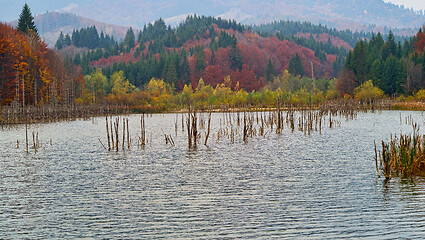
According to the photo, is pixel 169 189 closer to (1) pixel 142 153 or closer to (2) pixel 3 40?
(1) pixel 142 153

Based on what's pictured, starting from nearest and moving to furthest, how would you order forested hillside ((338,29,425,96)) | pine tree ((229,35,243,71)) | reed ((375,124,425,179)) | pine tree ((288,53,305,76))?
1. reed ((375,124,425,179))
2. forested hillside ((338,29,425,96))
3. pine tree ((288,53,305,76))
4. pine tree ((229,35,243,71))

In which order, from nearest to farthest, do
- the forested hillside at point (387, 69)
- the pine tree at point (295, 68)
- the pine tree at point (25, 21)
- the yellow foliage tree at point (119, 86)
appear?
the pine tree at point (25, 21) → the forested hillside at point (387, 69) → the yellow foliage tree at point (119, 86) → the pine tree at point (295, 68)

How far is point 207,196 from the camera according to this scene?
1354 cm

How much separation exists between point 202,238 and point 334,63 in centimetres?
19993

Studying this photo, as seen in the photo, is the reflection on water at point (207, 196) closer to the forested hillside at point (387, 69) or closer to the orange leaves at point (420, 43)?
the forested hillside at point (387, 69)

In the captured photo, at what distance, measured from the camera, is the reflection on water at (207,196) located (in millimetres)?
10078

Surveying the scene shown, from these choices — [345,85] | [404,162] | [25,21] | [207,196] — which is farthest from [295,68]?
[207,196]

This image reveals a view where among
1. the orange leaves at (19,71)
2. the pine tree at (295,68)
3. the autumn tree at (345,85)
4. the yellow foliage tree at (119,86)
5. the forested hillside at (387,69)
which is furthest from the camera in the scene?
the pine tree at (295,68)

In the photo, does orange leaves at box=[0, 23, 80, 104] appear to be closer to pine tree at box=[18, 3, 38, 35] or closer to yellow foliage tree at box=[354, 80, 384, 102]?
pine tree at box=[18, 3, 38, 35]

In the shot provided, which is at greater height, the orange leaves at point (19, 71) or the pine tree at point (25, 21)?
the pine tree at point (25, 21)

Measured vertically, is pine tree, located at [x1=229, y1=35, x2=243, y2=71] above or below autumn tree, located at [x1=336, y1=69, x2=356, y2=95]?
above

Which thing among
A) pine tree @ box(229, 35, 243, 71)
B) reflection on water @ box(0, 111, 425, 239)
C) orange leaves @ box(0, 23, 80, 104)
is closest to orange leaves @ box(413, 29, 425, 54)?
pine tree @ box(229, 35, 243, 71)

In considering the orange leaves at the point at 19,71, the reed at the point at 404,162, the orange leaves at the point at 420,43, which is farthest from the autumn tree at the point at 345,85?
the reed at the point at 404,162

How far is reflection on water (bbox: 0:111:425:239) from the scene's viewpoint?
33.1 feet
